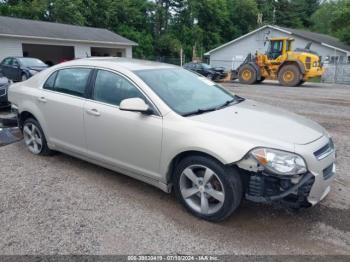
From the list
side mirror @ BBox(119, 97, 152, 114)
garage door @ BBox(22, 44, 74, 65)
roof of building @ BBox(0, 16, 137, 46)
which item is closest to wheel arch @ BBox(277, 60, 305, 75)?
roof of building @ BBox(0, 16, 137, 46)

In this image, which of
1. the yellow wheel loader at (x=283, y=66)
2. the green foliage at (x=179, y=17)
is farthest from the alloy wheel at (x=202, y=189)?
the green foliage at (x=179, y=17)

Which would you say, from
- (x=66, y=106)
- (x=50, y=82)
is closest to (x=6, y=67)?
(x=50, y=82)

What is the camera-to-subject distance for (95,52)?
32.9 meters

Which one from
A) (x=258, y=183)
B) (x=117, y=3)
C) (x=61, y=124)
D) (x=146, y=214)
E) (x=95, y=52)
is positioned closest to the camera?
(x=258, y=183)

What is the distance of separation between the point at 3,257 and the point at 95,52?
3190cm

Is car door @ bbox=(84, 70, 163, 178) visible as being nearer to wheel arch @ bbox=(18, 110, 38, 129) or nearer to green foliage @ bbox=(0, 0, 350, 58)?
wheel arch @ bbox=(18, 110, 38, 129)

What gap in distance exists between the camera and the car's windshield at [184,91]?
12.4 ft

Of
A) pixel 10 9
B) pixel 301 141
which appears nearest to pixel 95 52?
pixel 10 9

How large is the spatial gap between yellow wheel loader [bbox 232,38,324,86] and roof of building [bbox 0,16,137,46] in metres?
13.5

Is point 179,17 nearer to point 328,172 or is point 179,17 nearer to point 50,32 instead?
point 50,32

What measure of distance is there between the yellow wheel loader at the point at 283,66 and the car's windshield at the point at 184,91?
54.0 ft

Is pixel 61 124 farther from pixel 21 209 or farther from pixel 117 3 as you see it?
pixel 117 3

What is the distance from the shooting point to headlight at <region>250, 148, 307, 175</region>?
303 centimetres

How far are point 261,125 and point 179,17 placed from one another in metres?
49.2
